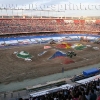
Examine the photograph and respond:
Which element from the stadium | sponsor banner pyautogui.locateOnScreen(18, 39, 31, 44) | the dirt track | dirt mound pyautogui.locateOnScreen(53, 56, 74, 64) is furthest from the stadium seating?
dirt mound pyautogui.locateOnScreen(53, 56, 74, 64)

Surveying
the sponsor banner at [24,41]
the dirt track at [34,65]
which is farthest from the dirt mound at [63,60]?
the sponsor banner at [24,41]

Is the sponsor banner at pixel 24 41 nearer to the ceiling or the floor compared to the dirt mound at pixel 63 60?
nearer to the ceiling

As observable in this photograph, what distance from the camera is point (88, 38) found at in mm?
84688

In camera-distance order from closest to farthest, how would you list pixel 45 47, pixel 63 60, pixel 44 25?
pixel 63 60 → pixel 45 47 → pixel 44 25

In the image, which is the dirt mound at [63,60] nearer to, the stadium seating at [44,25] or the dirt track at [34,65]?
the dirt track at [34,65]

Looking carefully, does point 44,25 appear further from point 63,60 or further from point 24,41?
point 63,60

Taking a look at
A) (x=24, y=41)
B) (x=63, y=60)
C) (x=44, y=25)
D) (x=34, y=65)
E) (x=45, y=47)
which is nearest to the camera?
(x=34, y=65)

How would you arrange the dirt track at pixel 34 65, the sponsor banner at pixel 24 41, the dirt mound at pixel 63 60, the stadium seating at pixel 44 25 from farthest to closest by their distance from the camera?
the stadium seating at pixel 44 25
the sponsor banner at pixel 24 41
the dirt mound at pixel 63 60
the dirt track at pixel 34 65

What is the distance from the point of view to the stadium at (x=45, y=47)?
3816 centimetres

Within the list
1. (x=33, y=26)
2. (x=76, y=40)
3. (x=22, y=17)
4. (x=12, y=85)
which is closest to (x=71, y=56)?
(x=12, y=85)

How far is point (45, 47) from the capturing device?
64812 mm

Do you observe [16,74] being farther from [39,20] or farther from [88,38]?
[39,20]

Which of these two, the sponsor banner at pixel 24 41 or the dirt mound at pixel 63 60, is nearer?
the dirt mound at pixel 63 60

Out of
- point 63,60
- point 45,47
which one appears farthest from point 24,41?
point 63,60
